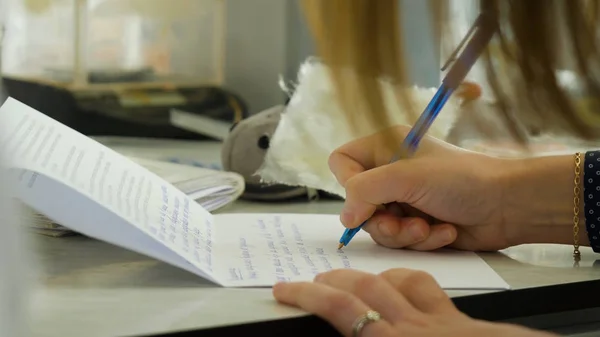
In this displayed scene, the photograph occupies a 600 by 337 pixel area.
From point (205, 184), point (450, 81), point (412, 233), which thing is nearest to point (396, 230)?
point (412, 233)

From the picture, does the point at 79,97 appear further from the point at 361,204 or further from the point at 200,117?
the point at 361,204

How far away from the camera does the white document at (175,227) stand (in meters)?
0.57

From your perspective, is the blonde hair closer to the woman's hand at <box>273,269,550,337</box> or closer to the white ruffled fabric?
the woman's hand at <box>273,269,550,337</box>

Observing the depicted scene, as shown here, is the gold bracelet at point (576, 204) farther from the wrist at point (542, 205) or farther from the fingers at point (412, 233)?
the fingers at point (412, 233)

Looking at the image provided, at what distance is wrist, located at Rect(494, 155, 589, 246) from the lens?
0.73 m

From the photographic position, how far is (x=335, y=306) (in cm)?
50

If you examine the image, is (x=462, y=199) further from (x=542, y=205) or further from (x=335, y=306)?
(x=335, y=306)

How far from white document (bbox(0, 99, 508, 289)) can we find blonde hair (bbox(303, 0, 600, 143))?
12 cm

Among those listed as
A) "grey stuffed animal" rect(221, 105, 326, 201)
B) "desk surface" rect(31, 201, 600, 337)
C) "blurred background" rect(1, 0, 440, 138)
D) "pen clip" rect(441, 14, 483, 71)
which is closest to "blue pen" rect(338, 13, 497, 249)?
"pen clip" rect(441, 14, 483, 71)

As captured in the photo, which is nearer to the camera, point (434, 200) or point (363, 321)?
point (363, 321)

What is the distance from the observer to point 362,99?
562mm

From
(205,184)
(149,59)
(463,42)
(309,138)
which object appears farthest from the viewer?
(149,59)

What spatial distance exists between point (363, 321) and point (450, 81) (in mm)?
263

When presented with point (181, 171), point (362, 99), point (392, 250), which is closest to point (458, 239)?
point (392, 250)
